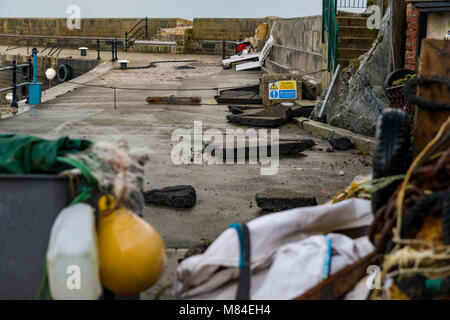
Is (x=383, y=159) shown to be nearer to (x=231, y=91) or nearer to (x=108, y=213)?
(x=108, y=213)

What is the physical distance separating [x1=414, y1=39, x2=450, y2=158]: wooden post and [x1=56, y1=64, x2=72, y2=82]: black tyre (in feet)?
93.7

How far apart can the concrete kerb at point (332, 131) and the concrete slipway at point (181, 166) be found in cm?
20

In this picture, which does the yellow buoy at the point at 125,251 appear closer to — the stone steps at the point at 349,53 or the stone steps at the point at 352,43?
the stone steps at the point at 349,53

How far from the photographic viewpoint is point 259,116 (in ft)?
37.7

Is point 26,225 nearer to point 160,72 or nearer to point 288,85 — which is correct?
point 288,85

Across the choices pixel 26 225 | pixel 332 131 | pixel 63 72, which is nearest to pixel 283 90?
pixel 332 131

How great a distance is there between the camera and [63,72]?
30672mm

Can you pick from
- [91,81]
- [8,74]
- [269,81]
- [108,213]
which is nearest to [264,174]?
[108,213]

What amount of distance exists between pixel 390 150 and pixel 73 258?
5.87 ft

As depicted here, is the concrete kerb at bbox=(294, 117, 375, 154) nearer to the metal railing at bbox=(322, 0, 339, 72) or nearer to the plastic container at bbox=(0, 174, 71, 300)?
the metal railing at bbox=(322, 0, 339, 72)

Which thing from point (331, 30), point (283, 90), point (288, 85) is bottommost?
point (283, 90)

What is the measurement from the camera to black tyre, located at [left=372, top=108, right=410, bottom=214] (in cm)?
312

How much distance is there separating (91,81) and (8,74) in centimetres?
1817

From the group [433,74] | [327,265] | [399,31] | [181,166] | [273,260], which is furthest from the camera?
[399,31]
